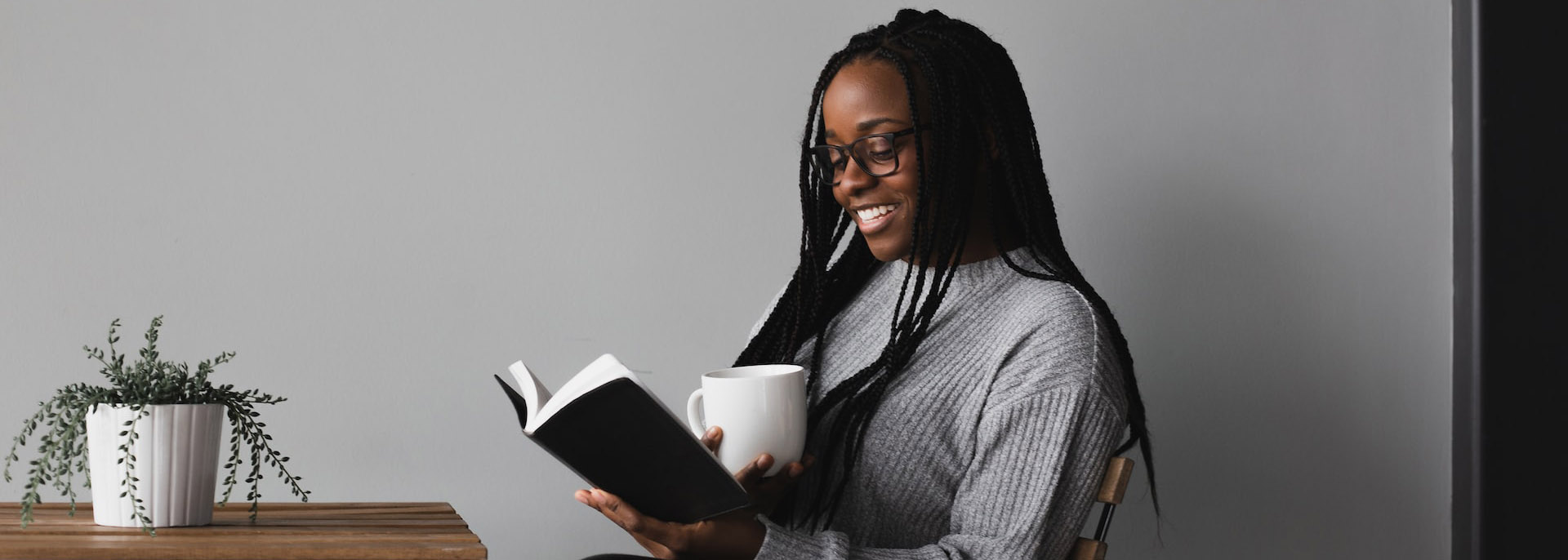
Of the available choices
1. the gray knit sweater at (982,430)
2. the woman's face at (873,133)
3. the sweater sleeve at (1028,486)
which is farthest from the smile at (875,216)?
the sweater sleeve at (1028,486)

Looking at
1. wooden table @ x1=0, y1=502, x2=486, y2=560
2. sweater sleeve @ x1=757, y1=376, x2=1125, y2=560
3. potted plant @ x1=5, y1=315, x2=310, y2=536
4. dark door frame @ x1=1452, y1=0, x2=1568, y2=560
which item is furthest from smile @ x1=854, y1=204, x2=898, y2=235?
dark door frame @ x1=1452, y1=0, x2=1568, y2=560

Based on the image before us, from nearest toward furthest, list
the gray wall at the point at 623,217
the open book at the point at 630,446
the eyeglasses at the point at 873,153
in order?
1. the open book at the point at 630,446
2. the eyeglasses at the point at 873,153
3. the gray wall at the point at 623,217

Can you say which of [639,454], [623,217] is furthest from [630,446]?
[623,217]

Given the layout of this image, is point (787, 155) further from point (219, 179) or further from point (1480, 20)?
point (1480, 20)

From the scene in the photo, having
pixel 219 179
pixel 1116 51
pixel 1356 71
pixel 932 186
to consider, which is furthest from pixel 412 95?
pixel 1356 71

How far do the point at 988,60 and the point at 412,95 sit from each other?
2.20ft

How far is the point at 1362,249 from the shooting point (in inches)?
61.8

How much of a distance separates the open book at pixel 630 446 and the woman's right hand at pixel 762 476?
4 cm

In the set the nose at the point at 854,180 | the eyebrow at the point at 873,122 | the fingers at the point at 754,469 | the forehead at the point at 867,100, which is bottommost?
the fingers at the point at 754,469

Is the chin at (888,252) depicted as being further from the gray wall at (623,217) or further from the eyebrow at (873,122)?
the gray wall at (623,217)

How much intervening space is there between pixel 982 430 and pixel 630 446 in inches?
12.3

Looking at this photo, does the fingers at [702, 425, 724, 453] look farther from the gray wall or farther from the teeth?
the gray wall

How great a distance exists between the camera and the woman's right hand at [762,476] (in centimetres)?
105

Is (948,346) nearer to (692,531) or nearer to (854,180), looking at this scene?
(854,180)
